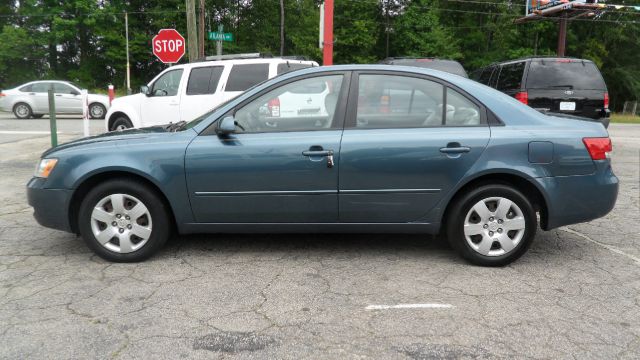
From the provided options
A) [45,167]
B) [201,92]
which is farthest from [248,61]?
[45,167]

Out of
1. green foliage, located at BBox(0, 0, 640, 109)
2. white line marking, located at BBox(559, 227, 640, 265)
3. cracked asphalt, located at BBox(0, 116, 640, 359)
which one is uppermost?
green foliage, located at BBox(0, 0, 640, 109)

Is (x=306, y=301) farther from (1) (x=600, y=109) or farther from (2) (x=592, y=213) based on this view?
(1) (x=600, y=109)

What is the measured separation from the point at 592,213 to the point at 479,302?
1.34 m

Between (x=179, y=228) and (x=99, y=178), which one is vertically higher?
(x=99, y=178)

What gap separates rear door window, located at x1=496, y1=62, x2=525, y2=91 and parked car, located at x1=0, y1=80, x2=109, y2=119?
49.5ft

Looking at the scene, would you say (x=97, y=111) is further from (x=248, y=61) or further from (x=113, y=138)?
(x=113, y=138)

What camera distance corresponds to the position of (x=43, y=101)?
19.2 metres

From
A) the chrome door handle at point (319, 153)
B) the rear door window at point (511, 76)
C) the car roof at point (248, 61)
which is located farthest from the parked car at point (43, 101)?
the chrome door handle at point (319, 153)

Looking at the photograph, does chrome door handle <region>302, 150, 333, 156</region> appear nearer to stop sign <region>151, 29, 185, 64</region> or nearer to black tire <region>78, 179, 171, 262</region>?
black tire <region>78, 179, 171, 262</region>

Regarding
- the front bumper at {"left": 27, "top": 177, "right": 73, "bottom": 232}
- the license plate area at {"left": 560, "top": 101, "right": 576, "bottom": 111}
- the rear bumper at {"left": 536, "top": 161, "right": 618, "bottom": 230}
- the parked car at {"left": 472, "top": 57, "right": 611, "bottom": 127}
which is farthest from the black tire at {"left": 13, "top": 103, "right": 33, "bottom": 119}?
the rear bumper at {"left": 536, "top": 161, "right": 618, "bottom": 230}

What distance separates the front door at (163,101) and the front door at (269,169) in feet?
19.1

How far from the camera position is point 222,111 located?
13.1 ft

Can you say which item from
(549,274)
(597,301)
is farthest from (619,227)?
(597,301)

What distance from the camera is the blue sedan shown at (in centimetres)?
380
